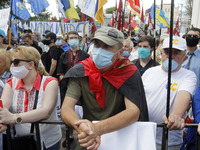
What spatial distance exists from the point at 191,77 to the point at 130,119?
1.07 meters

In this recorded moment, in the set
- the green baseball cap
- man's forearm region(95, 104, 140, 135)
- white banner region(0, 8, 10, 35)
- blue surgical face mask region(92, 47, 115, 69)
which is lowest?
man's forearm region(95, 104, 140, 135)

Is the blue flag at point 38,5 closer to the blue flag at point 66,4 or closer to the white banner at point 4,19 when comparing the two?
the white banner at point 4,19

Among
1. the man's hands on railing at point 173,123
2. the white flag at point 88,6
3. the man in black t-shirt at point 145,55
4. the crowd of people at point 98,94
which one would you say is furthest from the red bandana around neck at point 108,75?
the white flag at point 88,6

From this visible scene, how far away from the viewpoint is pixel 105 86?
180 centimetres

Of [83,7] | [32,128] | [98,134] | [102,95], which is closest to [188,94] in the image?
[102,95]

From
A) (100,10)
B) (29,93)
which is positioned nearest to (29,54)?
(29,93)

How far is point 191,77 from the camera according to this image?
7.50ft

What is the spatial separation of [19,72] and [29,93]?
0.26m

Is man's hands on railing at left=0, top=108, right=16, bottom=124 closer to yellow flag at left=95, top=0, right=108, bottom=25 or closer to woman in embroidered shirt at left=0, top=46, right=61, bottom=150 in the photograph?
woman in embroidered shirt at left=0, top=46, right=61, bottom=150

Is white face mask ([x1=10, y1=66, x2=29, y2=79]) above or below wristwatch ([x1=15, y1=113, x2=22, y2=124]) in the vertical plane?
above

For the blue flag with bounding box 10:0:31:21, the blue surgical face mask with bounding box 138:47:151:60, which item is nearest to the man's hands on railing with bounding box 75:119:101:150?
the blue surgical face mask with bounding box 138:47:151:60

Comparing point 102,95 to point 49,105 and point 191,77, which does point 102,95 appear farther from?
point 191,77

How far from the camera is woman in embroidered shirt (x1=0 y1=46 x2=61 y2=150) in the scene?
7.23 feet

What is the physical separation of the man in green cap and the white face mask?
0.70 meters
